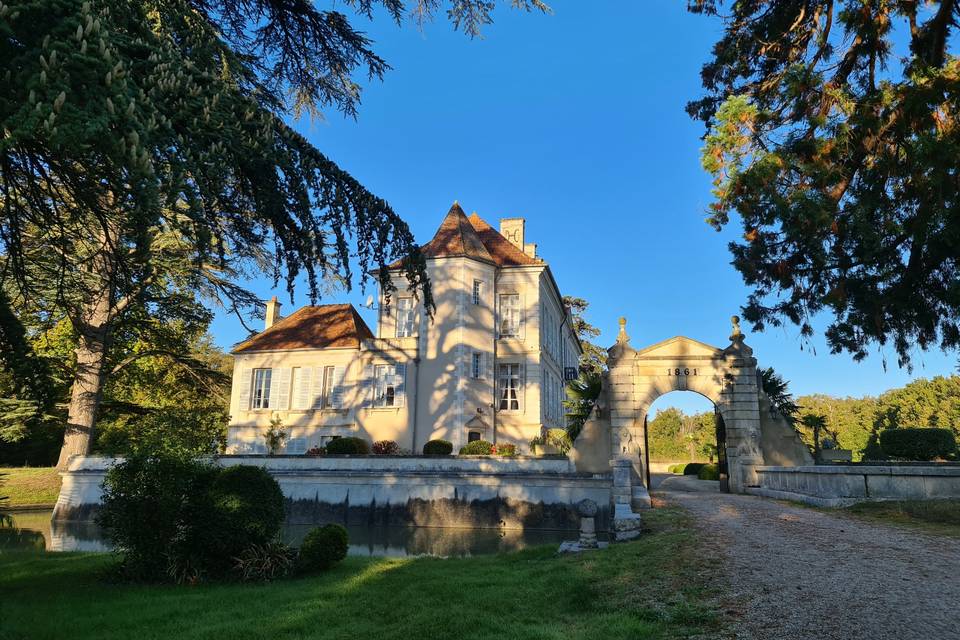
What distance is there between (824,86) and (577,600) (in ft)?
30.6

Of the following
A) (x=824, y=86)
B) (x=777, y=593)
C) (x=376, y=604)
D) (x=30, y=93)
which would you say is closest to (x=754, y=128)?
(x=824, y=86)

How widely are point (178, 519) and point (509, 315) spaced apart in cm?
1975

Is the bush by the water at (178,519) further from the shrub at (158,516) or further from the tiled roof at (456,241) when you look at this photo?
the tiled roof at (456,241)

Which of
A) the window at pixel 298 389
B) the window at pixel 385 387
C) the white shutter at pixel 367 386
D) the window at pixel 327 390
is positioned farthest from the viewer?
the window at pixel 298 389

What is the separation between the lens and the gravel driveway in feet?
15.0

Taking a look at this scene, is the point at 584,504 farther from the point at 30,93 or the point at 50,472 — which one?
the point at 50,472

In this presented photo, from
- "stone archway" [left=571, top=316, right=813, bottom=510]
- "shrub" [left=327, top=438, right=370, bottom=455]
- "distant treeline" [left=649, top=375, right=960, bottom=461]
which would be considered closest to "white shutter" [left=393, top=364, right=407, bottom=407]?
"shrub" [left=327, top=438, right=370, bottom=455]

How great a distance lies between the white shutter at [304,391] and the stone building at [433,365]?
0.15 ft

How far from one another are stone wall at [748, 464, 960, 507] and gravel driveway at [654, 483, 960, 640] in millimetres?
2492

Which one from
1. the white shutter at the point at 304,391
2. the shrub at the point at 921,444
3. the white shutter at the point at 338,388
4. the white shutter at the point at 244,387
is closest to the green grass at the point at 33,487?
the white shutter at the point at 244,387

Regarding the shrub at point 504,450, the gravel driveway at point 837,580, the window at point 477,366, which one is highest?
the window at point 477,366

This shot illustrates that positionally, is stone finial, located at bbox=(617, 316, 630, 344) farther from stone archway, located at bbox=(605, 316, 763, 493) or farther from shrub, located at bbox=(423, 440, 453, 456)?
shrub, located at bbox=(423, 440, 453, 456)

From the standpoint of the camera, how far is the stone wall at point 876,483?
11109 mm

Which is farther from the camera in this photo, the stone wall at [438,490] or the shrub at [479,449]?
the shrub at [479,449]
